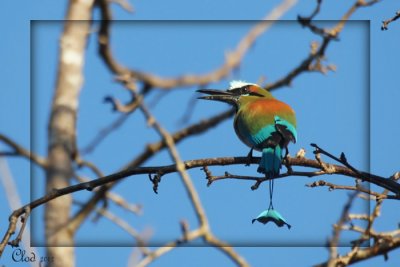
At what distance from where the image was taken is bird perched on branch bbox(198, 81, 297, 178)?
4.08 meters

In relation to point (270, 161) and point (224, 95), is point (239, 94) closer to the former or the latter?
point (224, 95)

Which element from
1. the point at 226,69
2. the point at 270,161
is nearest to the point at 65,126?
the point at 226,69

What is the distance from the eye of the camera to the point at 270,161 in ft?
13.0

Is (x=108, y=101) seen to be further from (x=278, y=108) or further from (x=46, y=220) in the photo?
(x=46, y=220)

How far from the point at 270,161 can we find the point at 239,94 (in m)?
1.59

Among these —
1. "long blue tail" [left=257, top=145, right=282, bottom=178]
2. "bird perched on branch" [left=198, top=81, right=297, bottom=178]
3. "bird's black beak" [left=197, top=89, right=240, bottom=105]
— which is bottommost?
"long blue tail" [left=257, top=145, right=282, bottom=178]

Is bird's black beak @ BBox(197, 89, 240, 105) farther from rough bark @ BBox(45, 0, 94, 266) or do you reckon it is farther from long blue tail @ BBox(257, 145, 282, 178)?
rough bark @ BBox(45, 0, 94, 266)

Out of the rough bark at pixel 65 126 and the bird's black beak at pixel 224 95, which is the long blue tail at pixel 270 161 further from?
the rough bark at pixel 65 126

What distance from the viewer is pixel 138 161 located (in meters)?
7.47

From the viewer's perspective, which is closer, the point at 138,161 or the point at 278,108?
the point at 278,108

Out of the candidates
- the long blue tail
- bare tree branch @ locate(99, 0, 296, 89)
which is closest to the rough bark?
bare tree branch @ locate(99, 0, 296, 89)

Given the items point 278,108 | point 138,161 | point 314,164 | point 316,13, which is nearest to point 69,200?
point 138,161

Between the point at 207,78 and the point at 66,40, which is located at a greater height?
the point at 66,40

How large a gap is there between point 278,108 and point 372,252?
1.65m
